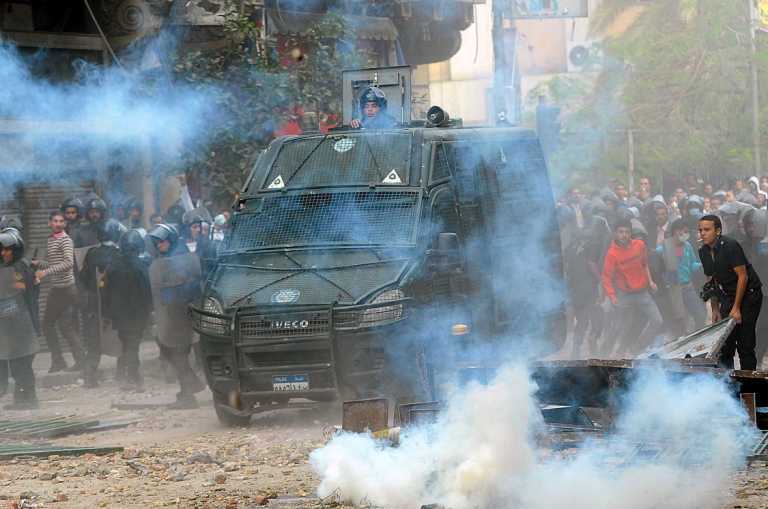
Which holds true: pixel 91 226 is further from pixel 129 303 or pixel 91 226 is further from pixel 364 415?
pixel 364 415

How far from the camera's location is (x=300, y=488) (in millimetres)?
8148

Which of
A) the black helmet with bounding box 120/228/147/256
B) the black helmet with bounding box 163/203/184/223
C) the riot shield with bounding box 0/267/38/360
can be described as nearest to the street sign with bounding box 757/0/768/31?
the black helmet with bounding box 163/203/184/223

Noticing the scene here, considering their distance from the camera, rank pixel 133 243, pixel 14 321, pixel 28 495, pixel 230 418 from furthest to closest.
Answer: pixel 133 243 < pixel 14 321 < pixel 230 418 < pixel 28 495

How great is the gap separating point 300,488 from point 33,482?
77.2 inches

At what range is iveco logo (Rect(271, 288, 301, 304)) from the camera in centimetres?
1084

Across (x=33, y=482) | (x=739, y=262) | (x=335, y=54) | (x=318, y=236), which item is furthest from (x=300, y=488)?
(x=335, y=54)

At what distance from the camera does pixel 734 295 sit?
11.5 metres

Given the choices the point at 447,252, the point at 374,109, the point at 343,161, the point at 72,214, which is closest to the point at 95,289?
the point at 72,214

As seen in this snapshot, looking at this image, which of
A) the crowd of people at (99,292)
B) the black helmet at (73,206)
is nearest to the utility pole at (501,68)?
the crowd of people at (99,292)

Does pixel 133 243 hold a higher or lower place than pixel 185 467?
higher

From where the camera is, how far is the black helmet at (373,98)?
538 inches

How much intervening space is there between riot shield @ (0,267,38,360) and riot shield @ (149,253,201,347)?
120 cm

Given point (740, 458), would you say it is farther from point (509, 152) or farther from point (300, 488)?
point (509, 152)

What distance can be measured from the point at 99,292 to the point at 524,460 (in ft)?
28.9
